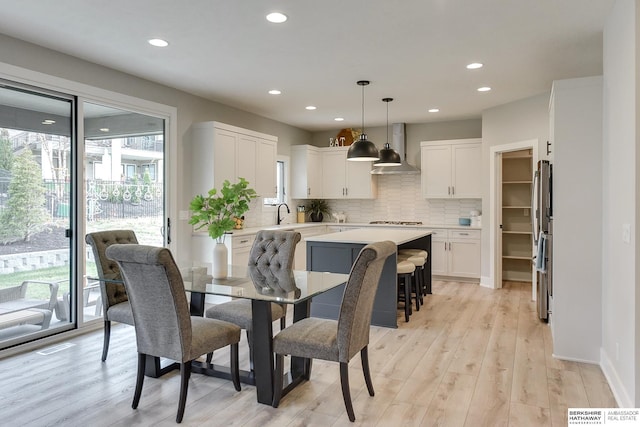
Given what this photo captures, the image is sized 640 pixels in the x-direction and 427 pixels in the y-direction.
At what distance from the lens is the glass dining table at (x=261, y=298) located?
2.69 metres

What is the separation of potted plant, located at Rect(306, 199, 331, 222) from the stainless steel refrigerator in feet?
13.2

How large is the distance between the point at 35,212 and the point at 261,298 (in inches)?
101

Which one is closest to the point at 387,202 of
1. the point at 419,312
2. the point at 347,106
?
the point at 347,106

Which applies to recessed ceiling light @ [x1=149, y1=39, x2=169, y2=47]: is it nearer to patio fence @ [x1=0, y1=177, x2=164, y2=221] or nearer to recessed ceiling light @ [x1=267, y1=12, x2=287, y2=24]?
recessed ceiling light @ [x1=267, y1=12, x2=287, y2=24]

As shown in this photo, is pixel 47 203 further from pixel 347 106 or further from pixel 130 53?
pixel 347 106

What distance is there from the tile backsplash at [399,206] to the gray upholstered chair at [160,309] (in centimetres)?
439

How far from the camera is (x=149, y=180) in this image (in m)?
5.05

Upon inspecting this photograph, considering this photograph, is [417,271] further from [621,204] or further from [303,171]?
[303,171]

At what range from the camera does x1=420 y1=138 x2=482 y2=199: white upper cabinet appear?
6.89 metres

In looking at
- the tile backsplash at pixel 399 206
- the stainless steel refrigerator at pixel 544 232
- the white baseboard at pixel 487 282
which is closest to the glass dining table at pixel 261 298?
the stainless steel refrigerator at pixel 544 232

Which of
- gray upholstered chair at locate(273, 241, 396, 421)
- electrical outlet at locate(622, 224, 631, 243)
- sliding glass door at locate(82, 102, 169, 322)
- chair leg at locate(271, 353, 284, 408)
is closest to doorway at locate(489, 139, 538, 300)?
electrical outlet at locate(622, 224, 631, 243)

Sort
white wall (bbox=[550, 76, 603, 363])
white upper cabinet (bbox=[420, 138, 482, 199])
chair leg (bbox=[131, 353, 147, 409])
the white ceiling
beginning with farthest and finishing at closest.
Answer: white upper cabinet (bbox=[420, 138, 482, 199]) < white wall (bbox=[550, 76, 603, 363]) < the white ceiling < chair leg (bbox=[131, 353, 147, 409])

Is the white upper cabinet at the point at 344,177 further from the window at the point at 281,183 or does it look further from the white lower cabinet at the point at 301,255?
the white lower cabinet at the point at 301,255

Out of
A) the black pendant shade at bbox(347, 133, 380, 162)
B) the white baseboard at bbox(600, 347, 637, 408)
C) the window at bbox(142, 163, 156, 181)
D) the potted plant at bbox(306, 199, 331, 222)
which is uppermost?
the black pendant shade at bbox(347, 133, 380, 162)
